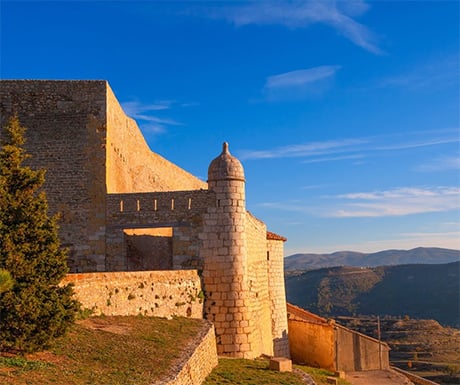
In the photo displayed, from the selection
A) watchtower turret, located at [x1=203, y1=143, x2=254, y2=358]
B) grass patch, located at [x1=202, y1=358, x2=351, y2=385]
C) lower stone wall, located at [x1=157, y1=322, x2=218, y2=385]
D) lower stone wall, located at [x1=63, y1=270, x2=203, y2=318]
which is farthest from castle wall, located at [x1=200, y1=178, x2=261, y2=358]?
lower stone wall, located at [x1=157, y1=322, x2=218, y2=385]

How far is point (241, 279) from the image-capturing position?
17.7m

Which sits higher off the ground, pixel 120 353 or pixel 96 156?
pixel 96 156

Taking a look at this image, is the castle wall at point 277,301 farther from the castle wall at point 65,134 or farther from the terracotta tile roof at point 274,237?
the castle wall at point 65,134

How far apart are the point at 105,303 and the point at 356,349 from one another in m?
15.5

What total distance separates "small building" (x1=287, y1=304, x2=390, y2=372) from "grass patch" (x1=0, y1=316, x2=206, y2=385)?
11872 millimetres

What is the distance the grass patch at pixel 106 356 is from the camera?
8664 mm

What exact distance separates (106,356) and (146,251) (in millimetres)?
9723

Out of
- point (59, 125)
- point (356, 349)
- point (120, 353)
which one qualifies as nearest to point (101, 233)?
point (59, 125)

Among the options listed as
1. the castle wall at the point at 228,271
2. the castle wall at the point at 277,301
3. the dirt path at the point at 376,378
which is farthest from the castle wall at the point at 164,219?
the dirt path at the point at 376,378

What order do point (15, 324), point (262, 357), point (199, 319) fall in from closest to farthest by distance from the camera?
point (15, 324) < point (199, 319) < point (262, 357)

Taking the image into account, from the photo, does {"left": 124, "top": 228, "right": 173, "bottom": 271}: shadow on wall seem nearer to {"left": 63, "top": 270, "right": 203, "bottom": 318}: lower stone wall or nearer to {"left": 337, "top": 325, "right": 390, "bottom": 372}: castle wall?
{"left": 63, "top": 270, "right": 203, "bottom": 318}: lower stone wall

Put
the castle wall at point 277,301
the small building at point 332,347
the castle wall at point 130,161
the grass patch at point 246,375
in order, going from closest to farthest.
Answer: the grass patch at point 246,375
the castle wall at point 130,161
the castle wall at point 277,301
the small building at point 332,347

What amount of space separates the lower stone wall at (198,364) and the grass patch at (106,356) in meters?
0.28

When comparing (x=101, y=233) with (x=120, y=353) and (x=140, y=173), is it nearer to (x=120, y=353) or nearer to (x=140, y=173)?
(x=140, y=173)
